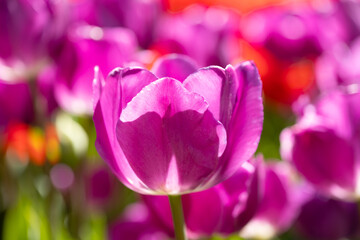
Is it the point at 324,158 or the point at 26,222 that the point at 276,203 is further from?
the point at 26,222

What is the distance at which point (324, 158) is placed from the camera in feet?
1.66

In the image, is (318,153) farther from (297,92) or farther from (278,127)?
(278,127)

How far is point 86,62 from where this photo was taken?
0.59 meters

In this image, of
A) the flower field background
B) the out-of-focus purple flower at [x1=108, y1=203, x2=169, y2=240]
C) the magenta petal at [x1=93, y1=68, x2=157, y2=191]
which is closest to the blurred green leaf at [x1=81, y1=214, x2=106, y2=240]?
the flower field background

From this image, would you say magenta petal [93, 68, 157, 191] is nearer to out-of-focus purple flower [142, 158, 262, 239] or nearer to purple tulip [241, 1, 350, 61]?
out-of-focus purple flower [142, 158, 262, 239]

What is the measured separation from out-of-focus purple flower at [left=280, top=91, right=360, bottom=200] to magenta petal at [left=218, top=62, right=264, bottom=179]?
121 mm

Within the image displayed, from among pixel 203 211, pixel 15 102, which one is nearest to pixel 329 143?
pixel 203 211

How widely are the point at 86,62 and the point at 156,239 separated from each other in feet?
0.55

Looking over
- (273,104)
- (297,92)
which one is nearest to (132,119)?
(297,92)

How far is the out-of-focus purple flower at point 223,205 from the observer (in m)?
0.43

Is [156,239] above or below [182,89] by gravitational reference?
below

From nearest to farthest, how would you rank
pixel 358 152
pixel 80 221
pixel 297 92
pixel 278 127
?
1. pixel 358 152
2. pixel 80 221
3. pixel 297 92
4. pixel 278 127

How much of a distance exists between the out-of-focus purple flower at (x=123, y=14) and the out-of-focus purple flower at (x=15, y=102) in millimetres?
91

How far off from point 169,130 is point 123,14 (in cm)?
35
